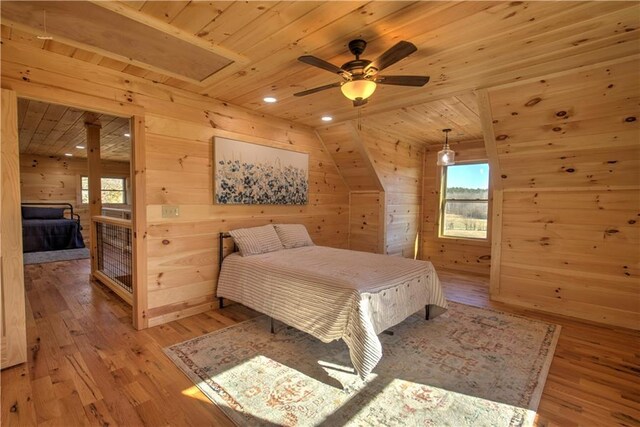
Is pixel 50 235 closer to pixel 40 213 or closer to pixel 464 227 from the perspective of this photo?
pixel 40 213

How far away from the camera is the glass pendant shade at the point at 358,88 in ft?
6.77

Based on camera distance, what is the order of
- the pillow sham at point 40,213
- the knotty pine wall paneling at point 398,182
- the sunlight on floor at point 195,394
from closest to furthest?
1. the sunlight on floor at point 195,394
2. the knotty pine wall paneling at point 398,182
3. the pillow sham at point 40,213

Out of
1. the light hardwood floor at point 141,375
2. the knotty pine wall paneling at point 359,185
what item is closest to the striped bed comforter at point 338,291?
the light hardwood floor at point 141,375

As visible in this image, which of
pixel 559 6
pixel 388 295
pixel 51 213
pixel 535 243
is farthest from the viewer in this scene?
pixel 51 213

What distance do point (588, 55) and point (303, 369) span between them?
10.3 feet

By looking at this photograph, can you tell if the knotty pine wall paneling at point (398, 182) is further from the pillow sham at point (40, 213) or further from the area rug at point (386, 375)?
the pillow sham at point (40, 213)

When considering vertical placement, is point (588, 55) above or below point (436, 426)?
above

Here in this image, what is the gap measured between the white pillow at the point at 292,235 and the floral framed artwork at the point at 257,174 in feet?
1.20

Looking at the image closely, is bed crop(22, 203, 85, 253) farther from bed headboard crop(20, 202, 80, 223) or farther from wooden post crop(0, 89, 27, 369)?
wooden post crop(0, 89, 27, 369)

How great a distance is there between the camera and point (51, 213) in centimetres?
737

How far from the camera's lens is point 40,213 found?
7.24 m

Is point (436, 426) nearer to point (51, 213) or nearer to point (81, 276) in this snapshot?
point (81, 276)

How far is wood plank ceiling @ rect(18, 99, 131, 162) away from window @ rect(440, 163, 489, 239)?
544 centimetres

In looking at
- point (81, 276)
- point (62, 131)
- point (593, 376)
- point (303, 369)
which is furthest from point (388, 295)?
point (62, 131)
